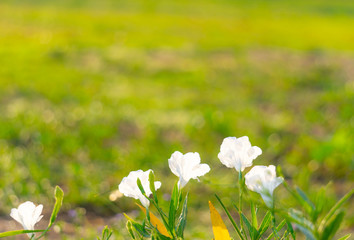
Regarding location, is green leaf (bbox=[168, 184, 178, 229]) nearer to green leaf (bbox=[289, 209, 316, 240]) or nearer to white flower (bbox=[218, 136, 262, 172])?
white flower (bbox=[218, 136, 262, 172])

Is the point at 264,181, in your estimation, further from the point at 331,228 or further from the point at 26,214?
the point at 26,214

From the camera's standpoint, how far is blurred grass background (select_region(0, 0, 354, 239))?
447cm

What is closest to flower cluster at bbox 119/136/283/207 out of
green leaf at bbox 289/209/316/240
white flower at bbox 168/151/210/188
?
white flower at bbox 168/151/210/188

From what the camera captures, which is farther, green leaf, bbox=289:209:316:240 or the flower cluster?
the flower cluster

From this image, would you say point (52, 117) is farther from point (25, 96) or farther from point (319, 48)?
point (319, 48)

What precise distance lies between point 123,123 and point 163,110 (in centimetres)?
80

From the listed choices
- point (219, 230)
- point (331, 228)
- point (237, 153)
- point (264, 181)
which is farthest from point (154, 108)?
point (331, 228)

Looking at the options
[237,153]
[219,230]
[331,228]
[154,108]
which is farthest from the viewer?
[154,108]

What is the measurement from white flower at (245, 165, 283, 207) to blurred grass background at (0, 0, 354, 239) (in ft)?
0.23

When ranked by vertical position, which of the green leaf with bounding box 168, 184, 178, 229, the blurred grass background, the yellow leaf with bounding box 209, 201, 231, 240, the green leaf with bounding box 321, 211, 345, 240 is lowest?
the blurred grass background

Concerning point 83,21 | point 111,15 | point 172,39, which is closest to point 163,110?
point 172,39

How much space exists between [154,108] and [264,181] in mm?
5965

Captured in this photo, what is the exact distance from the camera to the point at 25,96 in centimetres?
716

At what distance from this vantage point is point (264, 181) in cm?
104
